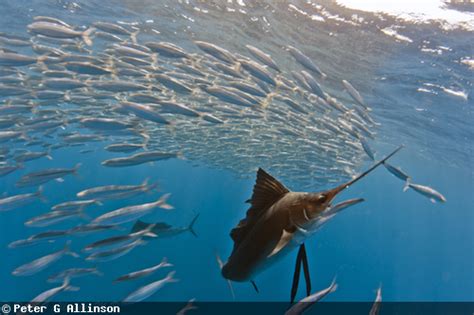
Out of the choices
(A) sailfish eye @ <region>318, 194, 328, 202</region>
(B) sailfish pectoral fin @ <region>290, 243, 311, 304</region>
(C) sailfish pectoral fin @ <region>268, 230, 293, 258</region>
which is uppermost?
(A) sailfish eye @ <region>318, 194, 328, 202</region>

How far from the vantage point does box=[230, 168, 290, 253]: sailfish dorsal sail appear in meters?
2.11

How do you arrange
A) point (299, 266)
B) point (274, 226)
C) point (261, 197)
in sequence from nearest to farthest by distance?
point (299, 266), point (274, 226), point (261, 197)

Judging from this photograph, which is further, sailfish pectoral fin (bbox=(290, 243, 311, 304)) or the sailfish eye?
sailfish pectoral fin (bbox=(290, 243, 311, 304))

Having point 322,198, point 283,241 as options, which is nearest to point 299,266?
point 283,241

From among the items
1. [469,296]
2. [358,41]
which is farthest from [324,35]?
[469,296]

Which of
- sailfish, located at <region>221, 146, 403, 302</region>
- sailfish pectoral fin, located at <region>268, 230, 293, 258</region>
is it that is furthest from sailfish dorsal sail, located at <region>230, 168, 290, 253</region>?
sailfish pectoral fin, located at <region>268, 230, 293, 258</region>

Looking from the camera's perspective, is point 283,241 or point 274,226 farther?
point 274,226

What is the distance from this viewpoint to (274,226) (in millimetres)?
1949

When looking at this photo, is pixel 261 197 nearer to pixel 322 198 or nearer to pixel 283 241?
pixel 283 241

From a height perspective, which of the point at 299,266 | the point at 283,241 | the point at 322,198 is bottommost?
the point at 299,266

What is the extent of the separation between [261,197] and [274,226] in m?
0.25

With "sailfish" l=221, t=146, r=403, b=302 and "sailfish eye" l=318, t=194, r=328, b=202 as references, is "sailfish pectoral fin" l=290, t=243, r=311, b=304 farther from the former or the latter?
"sailfish eye" l=318, t=194, r=328, b=202

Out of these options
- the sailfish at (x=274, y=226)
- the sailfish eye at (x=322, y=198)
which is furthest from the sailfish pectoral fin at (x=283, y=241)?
the sailfish eye at (x=322, y=198)

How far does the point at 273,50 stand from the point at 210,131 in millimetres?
6175
